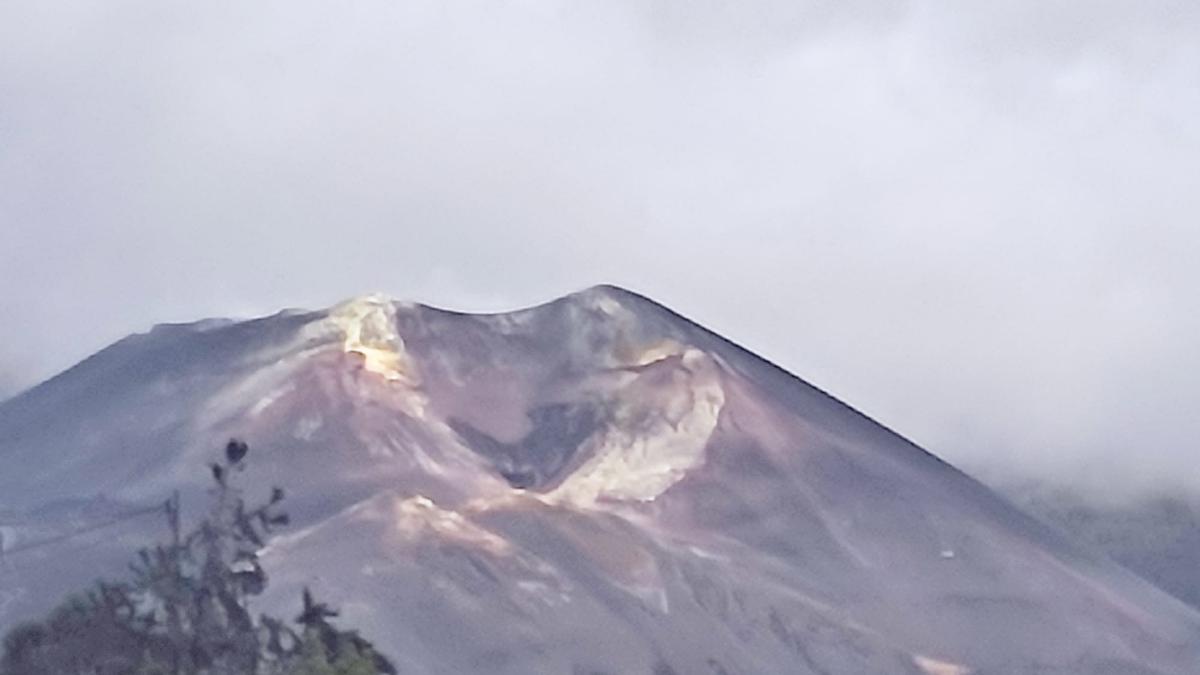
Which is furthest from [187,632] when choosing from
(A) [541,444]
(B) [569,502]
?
(A) [541,444]

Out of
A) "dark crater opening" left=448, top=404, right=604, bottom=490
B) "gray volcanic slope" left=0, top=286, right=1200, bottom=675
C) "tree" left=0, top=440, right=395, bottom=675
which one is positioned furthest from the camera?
"dark crater opening" left=448, top=404, right=604, bottom=490

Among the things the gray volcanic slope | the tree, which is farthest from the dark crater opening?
the tree

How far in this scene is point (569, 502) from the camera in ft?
360

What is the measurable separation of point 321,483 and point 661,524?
46.6 feet

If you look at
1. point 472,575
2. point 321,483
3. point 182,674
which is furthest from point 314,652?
point 321,483

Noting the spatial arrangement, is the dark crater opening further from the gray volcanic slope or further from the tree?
the tree

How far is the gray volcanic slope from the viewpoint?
10100 centimetres

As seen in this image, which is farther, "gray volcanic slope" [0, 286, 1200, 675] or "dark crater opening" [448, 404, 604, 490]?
"dark crater opening" [448, 404, 604, 490]

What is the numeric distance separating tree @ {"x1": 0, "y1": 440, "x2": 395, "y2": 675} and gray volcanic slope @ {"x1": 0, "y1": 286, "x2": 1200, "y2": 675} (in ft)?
255

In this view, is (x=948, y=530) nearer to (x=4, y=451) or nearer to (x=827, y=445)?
(x=827, y=445)

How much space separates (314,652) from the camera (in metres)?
15.8

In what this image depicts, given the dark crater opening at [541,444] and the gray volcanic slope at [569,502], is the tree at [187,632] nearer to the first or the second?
the gray volcanic slope at [569,502]

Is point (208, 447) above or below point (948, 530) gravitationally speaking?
above

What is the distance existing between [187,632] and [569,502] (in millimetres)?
93429
